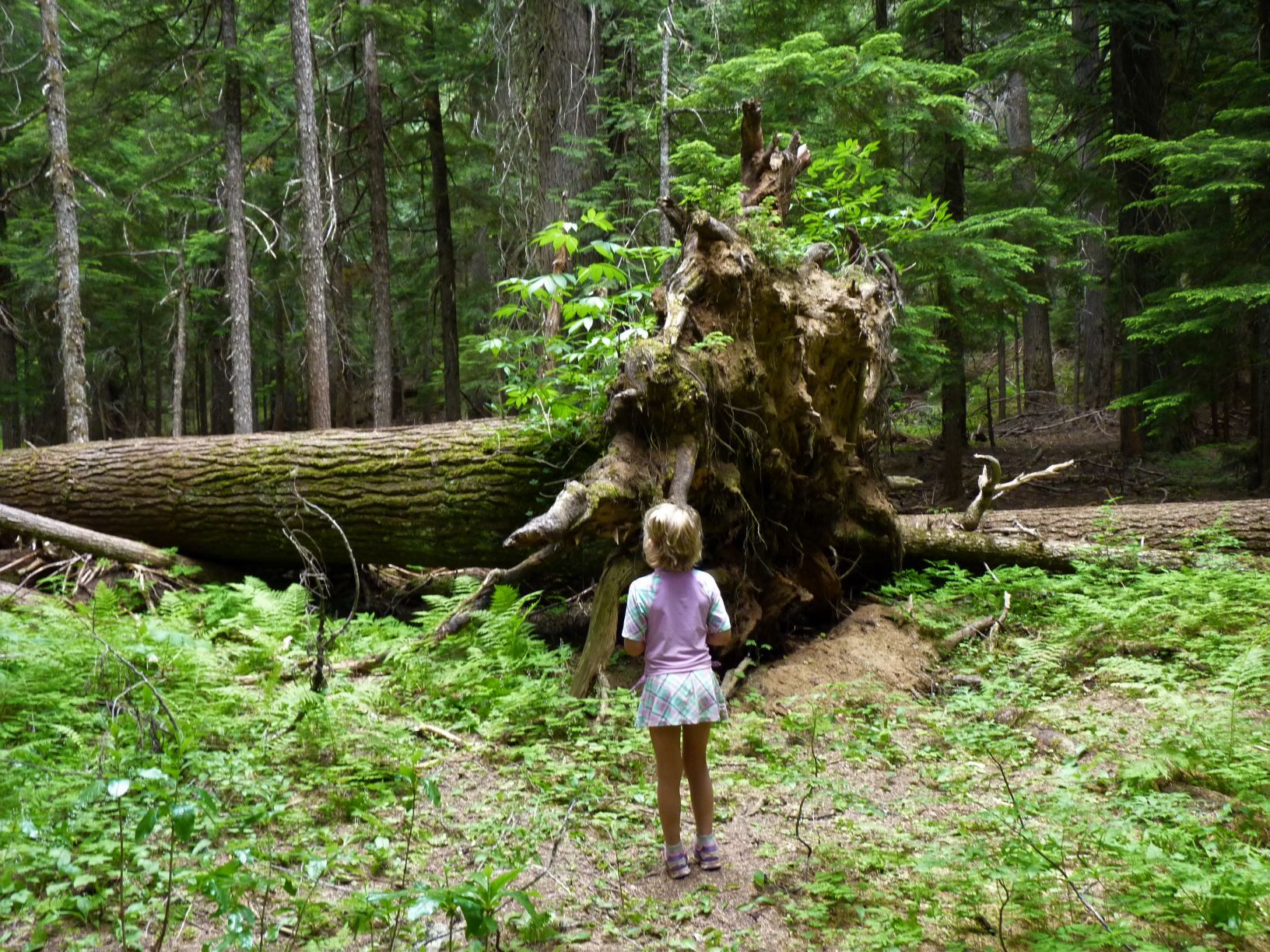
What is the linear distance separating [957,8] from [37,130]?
1817 cm

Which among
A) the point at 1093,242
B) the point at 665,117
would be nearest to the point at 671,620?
the point at 665,117

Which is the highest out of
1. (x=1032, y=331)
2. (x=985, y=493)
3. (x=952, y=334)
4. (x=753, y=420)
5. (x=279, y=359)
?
(x=279, y=359)

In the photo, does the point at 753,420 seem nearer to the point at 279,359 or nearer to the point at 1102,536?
the point at 1102,536

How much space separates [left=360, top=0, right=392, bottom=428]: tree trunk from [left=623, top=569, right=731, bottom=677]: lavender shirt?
1379 cm

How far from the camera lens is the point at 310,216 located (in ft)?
47.3

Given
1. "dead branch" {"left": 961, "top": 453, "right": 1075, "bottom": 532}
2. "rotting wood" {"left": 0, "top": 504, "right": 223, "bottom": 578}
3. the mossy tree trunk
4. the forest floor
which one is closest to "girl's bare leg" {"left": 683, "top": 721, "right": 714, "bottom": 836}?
the mossy tree trunk

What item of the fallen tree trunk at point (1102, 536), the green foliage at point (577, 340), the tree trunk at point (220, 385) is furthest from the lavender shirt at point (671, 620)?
the tree trunk at point (220, 385)

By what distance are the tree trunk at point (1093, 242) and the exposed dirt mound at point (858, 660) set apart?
25.0ft

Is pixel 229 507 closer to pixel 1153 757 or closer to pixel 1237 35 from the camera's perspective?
pixel 1153 757

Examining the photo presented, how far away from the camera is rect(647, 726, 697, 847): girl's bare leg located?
3621 millimetres

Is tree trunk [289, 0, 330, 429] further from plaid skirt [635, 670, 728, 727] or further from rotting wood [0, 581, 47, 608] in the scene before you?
plaid skirt [635, 670, 728, 727]

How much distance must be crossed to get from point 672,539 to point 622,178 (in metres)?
Answer: 9.47

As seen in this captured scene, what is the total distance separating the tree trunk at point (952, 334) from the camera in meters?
11.9

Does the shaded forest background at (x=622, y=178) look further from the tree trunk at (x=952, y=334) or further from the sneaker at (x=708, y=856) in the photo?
the sneaker at (x=708, y=856)
